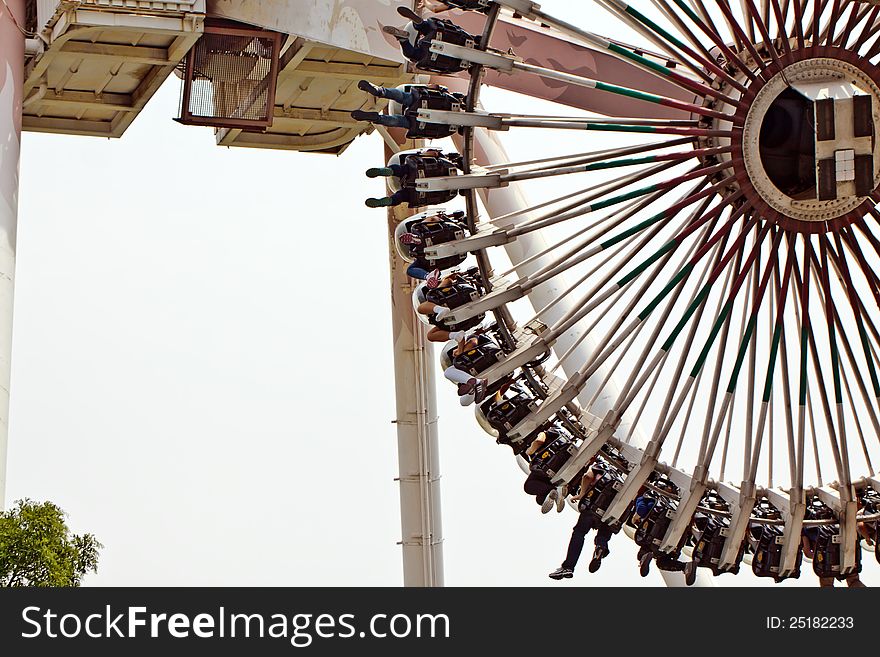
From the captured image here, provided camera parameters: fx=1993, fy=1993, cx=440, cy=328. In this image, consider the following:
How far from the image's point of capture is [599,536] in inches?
996

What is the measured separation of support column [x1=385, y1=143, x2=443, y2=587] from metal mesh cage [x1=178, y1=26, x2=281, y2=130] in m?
4.51

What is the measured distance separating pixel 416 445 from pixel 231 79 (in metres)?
7.51

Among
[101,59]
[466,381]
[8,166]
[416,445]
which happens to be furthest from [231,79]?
[416,445]

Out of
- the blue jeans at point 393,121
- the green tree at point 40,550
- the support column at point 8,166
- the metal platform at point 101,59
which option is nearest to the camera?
the green tree at point 40,550

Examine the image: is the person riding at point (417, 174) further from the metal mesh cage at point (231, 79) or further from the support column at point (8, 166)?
the metal mesh cage at point (231, 79)

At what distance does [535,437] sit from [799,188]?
15.0ft

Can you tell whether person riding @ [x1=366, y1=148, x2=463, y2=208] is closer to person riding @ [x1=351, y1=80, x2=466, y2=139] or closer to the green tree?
person riding @ [x1=351, y1=80, x2=466, y2=139]

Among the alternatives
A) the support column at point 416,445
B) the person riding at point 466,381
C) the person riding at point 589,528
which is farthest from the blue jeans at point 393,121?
the support column at point 416,445

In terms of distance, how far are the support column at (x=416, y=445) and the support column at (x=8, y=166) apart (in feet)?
26.7

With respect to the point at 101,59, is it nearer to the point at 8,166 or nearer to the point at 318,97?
the point at 8,166

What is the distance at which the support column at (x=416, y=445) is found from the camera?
33.8 metres

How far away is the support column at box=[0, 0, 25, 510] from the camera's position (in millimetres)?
26023

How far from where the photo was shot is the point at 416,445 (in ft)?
111

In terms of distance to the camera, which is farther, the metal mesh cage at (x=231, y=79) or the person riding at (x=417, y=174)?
the metal mesh cage at (x=231, y=79)
